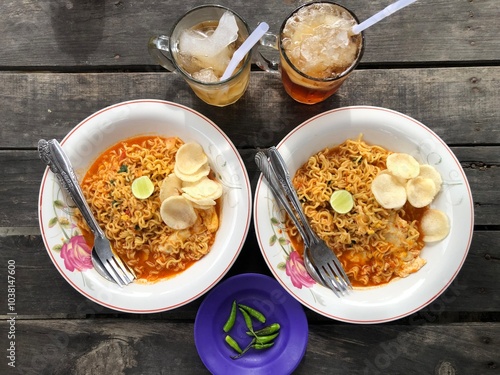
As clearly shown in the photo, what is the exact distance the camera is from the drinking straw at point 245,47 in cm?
199

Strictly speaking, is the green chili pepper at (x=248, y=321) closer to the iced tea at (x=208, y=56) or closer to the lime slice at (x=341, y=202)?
the lime slice at (x=341, y=202)

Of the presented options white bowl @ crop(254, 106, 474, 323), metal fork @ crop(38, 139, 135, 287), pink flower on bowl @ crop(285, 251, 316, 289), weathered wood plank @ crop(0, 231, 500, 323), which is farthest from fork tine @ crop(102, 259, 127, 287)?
pink flower on bowl @ crop(285, 251, 316, 289)

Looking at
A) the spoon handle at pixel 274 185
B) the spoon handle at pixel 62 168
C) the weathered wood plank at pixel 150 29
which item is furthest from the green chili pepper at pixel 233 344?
the weathered wood plank at pixel 150 29

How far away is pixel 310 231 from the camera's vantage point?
238 cm

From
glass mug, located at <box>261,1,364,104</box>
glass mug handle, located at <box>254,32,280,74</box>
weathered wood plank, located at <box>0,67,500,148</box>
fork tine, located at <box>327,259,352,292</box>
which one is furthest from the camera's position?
weathered wood plank, located at <box>0,67,500,148</box>

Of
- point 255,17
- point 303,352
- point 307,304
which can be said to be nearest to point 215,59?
point 255,17

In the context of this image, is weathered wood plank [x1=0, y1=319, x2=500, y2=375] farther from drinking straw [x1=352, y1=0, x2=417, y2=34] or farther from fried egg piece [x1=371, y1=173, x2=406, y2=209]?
drinking straw [x1=352, y1=0, x2=417, y2=34]

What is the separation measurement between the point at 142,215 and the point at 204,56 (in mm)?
915

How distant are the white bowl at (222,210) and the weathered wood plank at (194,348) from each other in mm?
461

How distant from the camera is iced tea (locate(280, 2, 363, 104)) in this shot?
215 cm

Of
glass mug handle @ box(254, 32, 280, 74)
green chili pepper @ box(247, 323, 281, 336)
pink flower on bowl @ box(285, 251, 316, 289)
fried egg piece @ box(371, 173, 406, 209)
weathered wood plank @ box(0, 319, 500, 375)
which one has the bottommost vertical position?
weathered wood plank @ box(0, 319, 500, 375)

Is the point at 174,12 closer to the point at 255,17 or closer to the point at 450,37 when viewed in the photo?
the point at 255,17

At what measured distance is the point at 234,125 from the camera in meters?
2.68

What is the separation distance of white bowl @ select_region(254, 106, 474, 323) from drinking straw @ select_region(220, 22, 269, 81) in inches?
18.6
